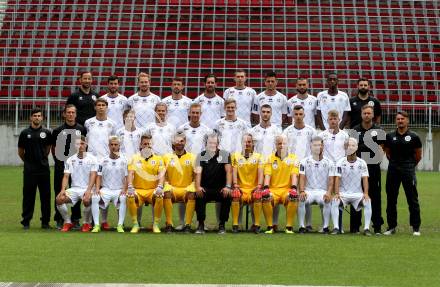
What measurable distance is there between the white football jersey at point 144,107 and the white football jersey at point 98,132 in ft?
2.16

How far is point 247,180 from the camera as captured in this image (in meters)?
9.59

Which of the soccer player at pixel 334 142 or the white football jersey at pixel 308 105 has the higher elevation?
the white football jersey at pixel 308 105

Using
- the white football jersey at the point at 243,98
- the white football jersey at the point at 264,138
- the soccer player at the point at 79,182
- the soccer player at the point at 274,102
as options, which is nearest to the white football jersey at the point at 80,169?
the soccer player at the point at 79,182

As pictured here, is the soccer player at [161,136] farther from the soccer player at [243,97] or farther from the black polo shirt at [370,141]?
the black polo shirt at [370,141]

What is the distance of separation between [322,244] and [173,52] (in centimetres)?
2100

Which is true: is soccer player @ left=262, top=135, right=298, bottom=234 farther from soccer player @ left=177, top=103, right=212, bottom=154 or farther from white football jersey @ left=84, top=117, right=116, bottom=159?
white football jersey @ left=84, top=117, right=116, bottom=159

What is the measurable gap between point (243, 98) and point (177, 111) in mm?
922

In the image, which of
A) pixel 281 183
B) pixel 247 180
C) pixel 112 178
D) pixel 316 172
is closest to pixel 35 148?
pixel 112 178

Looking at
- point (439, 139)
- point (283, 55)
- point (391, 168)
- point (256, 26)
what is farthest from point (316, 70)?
point (391, 168)

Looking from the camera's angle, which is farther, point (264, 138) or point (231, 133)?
Answer: point (231, 133)

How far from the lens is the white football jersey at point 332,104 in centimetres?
1032

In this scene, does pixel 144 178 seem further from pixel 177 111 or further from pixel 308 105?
pixel 308 105

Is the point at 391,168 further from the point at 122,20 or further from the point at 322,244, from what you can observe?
the point at 122,20

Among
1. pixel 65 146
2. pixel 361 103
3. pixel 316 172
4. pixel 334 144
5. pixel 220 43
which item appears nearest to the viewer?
pixel 316 172
